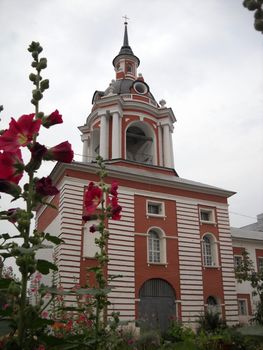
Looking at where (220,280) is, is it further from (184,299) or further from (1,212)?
(1,212)

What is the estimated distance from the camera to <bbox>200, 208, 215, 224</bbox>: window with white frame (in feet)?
92.1

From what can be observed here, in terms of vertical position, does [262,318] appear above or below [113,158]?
below

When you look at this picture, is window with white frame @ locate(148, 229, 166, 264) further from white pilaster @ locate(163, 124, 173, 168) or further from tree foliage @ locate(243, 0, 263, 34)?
tree foliage @ locate(243, 0, 263, 34)

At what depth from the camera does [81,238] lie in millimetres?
22516

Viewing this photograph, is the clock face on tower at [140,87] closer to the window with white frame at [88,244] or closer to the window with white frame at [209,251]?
the window with white frame at [209,251]

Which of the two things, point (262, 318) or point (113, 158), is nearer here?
point (262, 318)

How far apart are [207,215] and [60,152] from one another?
2675cm

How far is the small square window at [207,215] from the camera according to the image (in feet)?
92.2

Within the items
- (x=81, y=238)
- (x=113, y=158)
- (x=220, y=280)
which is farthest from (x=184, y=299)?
(x=113, y=158)

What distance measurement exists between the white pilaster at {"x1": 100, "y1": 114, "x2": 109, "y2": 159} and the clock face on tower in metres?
4.64

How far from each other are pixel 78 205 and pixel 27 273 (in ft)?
69.8

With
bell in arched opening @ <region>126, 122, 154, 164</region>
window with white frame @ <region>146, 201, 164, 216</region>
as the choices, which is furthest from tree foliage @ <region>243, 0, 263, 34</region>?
bell in arched opening @ <region>126, 122, 154, 164</region>

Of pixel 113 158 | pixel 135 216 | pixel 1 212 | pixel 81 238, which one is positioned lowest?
pixel 1 212

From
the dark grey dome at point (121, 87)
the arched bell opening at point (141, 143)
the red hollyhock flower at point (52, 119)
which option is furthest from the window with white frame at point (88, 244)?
the red hollyhock flower at point (52, 119)
